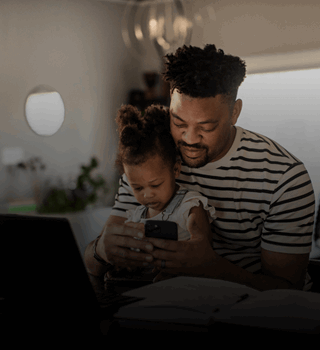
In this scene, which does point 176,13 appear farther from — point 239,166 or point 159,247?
point 159,247

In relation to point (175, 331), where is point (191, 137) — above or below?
above

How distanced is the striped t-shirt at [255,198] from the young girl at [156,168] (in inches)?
1.1

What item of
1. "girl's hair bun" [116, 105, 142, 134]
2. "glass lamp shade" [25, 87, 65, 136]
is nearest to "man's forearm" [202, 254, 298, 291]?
"girl's hair bun" [116, 105, 142, 134]

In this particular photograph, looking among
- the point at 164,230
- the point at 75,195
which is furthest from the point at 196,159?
the point at 75,195

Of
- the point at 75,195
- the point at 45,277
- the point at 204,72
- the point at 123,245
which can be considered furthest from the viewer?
the point at 75,195

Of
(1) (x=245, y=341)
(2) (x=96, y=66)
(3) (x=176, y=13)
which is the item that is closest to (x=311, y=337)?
(1) (x=245, y=341)

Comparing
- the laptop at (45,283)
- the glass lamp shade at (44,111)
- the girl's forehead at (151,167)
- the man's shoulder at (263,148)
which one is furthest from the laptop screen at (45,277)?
the glass lamp shade at (44,111)

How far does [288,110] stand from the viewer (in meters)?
0.89

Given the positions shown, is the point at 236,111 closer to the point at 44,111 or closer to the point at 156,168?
the point at 156,168

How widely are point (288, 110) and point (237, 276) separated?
1.24 ft

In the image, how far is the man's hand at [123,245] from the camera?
860 mm

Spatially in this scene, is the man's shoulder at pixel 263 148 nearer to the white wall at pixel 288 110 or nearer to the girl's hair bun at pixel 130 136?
the white wall at pixel 288 110

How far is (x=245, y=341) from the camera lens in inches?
26.2

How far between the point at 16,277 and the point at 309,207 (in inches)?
22.4
